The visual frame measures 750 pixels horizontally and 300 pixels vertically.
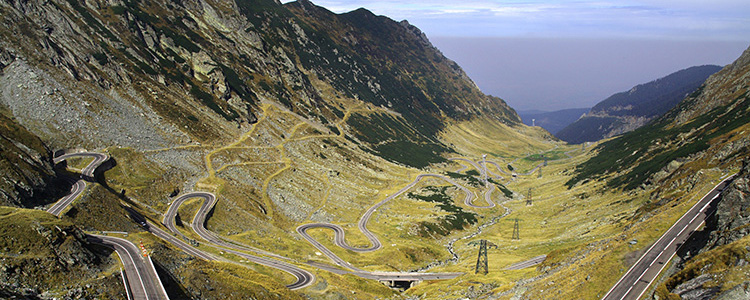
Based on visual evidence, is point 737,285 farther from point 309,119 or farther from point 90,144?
point 309,119

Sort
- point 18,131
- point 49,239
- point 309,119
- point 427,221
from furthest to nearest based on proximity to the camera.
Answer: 1. point 309,119
2. point 427,221
3. point 18,131
4. point 49,239

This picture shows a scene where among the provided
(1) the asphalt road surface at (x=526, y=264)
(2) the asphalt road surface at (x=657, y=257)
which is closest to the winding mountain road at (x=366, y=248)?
(1) the asphalt road surface at (x=526, y=264)

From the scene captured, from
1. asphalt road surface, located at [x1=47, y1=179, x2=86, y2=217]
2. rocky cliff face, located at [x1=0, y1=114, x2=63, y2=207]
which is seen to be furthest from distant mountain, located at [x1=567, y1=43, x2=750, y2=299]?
rocky cliff face, located at [x1=0, y1=114, x2=63, y2=207]

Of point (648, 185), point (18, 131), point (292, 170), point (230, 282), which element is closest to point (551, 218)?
point (648, 185)

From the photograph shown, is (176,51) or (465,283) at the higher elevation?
(176,51)

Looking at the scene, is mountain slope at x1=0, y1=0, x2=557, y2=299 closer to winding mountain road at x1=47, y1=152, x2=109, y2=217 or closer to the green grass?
the green grass

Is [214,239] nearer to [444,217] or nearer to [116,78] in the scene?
[116,78]
